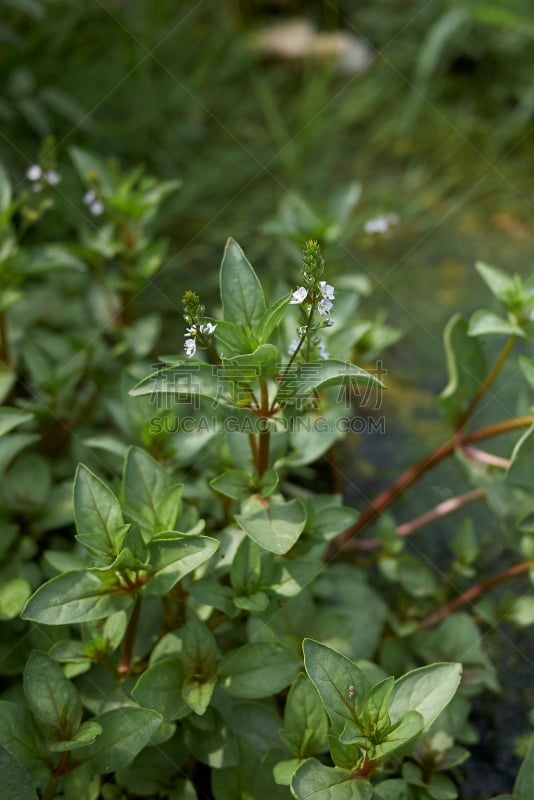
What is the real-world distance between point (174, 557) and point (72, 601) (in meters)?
0.17

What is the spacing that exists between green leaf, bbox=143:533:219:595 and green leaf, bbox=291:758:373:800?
317 millimetres

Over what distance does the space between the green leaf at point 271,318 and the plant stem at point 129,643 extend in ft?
1.60

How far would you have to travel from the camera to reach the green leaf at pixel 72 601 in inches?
44.4

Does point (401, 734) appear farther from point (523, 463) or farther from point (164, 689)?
point (523, 463)

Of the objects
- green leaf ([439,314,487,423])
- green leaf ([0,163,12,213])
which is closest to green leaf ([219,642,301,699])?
green leaf ([439,314,487,423])

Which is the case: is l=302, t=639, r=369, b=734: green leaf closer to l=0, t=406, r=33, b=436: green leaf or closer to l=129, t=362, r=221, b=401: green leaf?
l=129, t=362, r=221, b=401: green leaf

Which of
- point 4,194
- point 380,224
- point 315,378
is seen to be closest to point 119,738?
point 315,378

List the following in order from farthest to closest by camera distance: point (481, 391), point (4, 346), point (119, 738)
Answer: point (4, 346) < point (481, 391) < point (119, 738)

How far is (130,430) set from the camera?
4.90ft

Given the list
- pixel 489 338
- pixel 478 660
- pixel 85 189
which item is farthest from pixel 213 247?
pixel 478 660

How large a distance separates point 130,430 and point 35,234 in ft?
3.74

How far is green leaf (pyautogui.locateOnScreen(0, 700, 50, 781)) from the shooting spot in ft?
3.74

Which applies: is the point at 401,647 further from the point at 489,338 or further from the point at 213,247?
the point at 213,247

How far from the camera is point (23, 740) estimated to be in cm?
115
